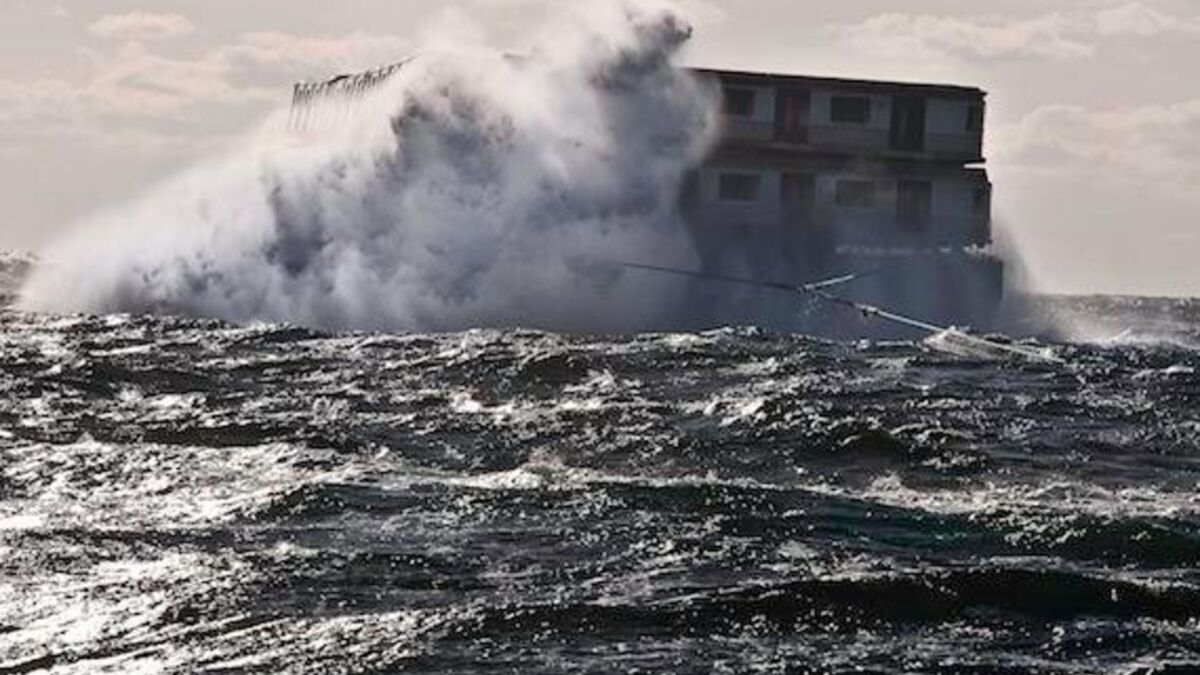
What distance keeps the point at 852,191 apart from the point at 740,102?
5.60m

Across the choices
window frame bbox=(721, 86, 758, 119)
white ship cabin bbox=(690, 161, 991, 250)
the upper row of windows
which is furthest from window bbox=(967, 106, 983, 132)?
window frame bbox=(721, 86, 758, 119)

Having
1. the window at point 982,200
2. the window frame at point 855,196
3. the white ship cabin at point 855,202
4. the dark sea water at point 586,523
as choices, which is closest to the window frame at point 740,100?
the white ship cabin at point 855,202

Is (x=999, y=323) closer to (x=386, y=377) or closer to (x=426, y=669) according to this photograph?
(x=386, y=377)

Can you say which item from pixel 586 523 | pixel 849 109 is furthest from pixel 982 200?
pixel 586 523

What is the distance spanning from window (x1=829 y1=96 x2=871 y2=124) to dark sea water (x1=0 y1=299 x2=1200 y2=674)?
34550 millimetres

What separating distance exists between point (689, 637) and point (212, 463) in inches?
458

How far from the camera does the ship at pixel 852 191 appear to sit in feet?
235

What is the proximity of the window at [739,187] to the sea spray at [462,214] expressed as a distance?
2798 mm

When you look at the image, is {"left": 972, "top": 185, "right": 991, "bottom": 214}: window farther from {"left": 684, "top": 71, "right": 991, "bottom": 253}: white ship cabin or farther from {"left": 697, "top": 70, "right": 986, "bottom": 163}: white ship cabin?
{"left": 697, "top": 70, "right": 986, "bottom": 163}: white ship cabin

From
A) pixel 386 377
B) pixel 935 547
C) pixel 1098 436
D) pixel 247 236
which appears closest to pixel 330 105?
pixel 247 236

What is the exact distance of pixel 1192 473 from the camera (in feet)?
89.4

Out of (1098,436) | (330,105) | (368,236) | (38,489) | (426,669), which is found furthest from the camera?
(330,105)

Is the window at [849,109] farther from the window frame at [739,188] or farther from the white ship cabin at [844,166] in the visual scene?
the window frame at [739,188]

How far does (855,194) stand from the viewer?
73.6 m
